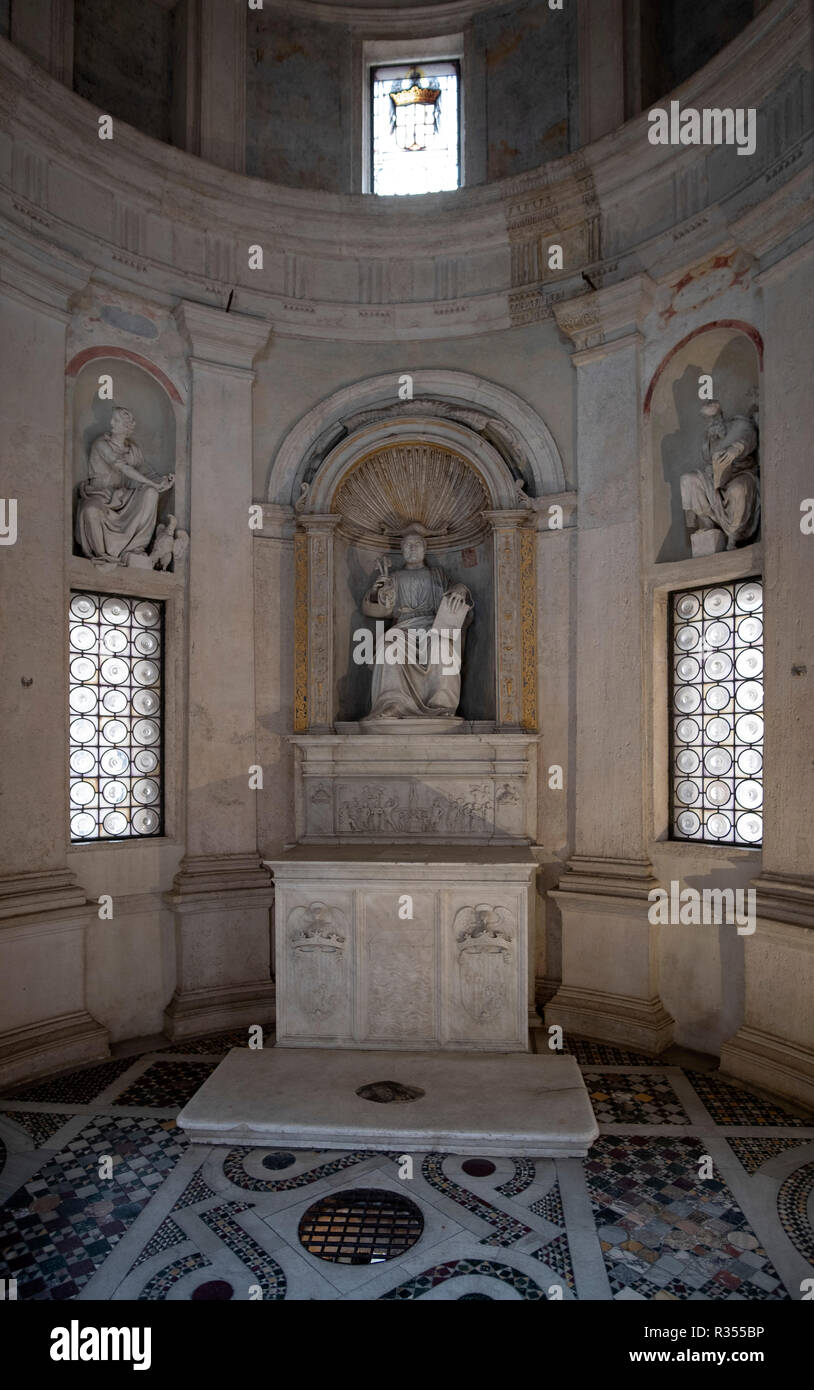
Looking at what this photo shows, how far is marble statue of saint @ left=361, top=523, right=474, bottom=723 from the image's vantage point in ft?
22.7

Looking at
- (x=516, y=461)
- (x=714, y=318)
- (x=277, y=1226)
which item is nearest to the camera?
(x=277, y=1226)

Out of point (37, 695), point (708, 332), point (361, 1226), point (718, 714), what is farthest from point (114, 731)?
point (708, 332)

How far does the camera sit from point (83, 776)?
20.3 ft

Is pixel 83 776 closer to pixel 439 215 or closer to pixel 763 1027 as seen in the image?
A: pixel 763 1027

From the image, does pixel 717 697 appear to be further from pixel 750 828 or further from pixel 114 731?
pixel 114 731

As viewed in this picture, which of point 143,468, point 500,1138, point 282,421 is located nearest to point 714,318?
point 282,421

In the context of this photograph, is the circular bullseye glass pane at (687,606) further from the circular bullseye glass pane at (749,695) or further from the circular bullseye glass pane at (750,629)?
the circular bullseye glass pane at (749,695)

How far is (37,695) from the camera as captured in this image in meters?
5.69

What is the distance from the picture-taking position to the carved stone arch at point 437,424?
679 cm

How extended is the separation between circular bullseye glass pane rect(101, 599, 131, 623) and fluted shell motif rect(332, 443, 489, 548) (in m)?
1.85

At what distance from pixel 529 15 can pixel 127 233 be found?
390 cm

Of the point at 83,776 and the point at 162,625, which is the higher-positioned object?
the point at 162,625

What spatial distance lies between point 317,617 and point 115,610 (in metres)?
1.54

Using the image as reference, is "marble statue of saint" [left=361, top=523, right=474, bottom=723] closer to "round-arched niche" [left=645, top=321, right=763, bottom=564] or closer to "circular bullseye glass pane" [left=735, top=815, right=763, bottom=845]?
"round-arched niche" [left=645, top=321, right=763, bottom=564]
